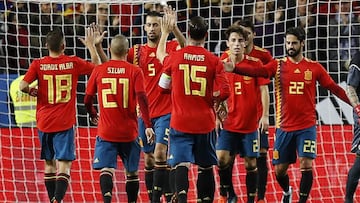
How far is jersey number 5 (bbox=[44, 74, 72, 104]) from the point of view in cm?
1135

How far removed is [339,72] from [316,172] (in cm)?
163

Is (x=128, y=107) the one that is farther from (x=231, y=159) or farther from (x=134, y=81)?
(x=231, y=159)

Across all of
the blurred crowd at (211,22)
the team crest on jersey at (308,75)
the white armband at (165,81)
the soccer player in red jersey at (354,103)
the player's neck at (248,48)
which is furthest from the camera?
the blurred crowd at (211,22)

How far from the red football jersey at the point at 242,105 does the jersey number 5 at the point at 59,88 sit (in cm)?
173

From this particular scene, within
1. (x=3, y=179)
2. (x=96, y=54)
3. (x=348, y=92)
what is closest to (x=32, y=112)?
(x=3, y=179)

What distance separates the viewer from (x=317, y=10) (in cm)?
1425

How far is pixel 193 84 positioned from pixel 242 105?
1.68 metres

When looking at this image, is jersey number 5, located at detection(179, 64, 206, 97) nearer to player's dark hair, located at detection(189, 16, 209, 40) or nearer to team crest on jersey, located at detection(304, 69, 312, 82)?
player's dark hair, located at detection(189, 16, 209, 40)

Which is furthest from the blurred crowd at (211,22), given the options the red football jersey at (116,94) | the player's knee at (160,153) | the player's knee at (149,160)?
the red football jersey at (116,94)

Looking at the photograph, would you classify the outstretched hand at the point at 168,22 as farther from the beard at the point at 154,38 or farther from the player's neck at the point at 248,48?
the player's neck at the point at 248,48

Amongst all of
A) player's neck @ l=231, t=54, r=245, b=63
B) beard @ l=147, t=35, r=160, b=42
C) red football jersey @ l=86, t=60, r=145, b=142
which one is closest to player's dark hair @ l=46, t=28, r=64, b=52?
red football jersey @ l=86, t=60, r=145, b=142

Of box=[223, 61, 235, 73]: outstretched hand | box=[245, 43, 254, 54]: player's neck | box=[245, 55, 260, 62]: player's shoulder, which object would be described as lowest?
box=[223, 61, 235, 73]: outstretched hand

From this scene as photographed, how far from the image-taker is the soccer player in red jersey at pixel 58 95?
37.2ft

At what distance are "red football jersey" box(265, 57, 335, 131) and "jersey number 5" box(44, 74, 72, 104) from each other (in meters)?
2.08
